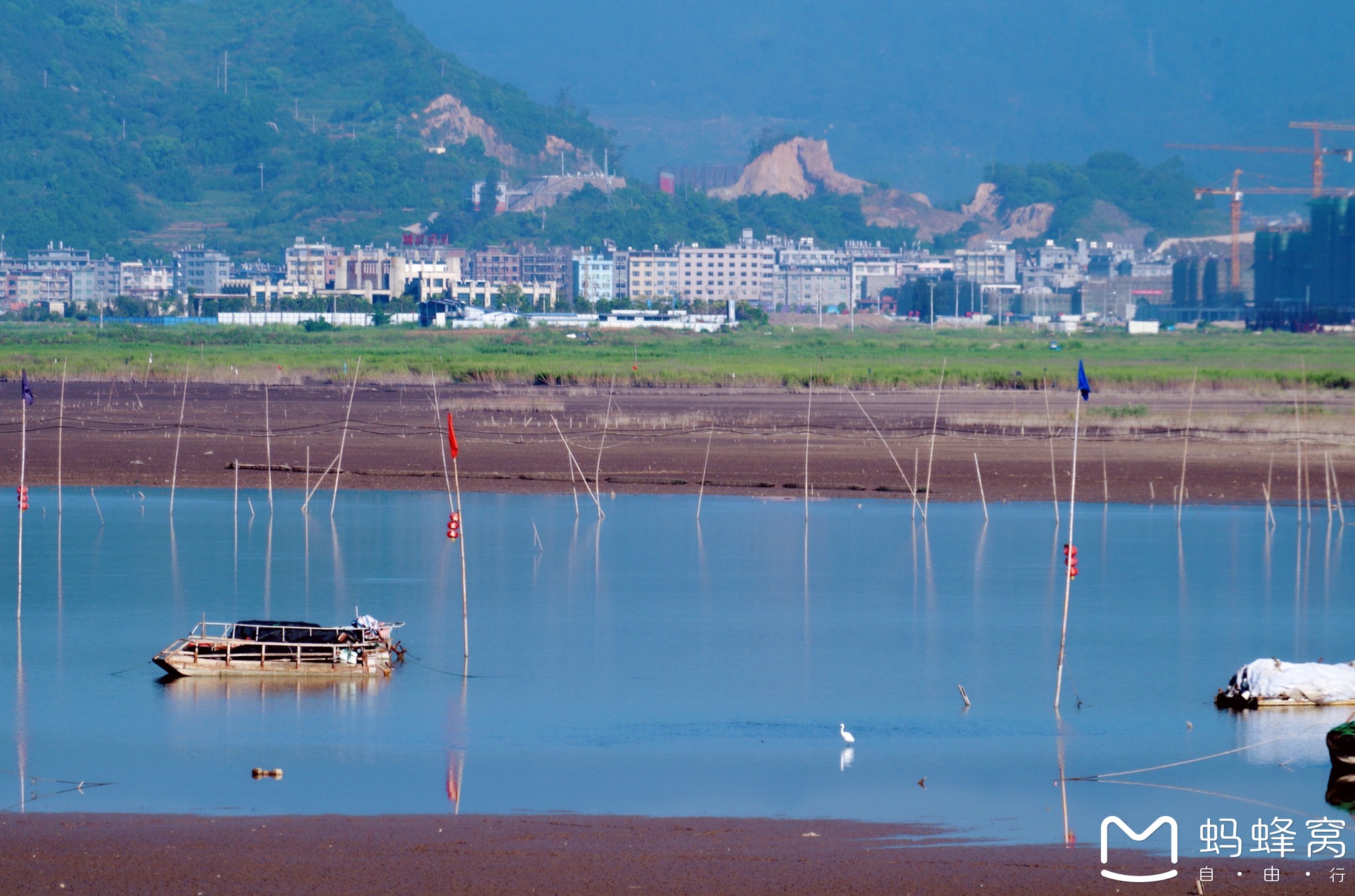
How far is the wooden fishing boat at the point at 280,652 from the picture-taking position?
14.5 metres

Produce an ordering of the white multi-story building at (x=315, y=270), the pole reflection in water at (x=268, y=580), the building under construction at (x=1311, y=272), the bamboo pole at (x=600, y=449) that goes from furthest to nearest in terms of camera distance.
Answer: the white multi-story building at (x=315, y=270)
the building under construction at (x=1311, y=272)
the bamboo pole at (x=600, y=449)
the pole reflection in water at (x=268, y=580)

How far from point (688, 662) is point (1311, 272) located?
11167 cm

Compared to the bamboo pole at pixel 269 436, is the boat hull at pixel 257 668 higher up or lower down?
lower down

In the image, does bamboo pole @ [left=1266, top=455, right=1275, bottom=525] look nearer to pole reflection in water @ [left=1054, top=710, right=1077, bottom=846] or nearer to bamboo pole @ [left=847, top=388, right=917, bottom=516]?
bamboo pole @ [left=847, top=388, right=917, bottom=516]

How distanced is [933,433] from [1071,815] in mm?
22864

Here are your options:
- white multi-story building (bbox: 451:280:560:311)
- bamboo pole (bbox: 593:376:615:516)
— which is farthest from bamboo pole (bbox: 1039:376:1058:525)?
white multi-story building (bbox: 451:280:560:311)

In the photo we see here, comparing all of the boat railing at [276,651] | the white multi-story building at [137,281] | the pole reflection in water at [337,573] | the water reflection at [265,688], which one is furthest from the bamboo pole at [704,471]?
the white multi-story building at [137,281]

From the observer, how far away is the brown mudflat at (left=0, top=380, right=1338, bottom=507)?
3011 cm

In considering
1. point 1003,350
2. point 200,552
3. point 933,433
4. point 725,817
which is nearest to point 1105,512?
point 933,433

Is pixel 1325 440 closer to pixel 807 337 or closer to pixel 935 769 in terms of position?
pixel 935 769

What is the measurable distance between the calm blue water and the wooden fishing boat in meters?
0.19

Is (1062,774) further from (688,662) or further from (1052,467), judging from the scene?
(1052,467)

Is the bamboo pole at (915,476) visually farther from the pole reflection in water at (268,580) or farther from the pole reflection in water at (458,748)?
the pole reflection in water at (458,748)

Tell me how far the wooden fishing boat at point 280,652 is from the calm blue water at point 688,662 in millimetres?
192
